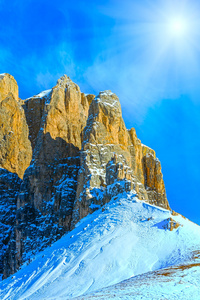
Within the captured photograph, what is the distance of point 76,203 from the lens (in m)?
67.8

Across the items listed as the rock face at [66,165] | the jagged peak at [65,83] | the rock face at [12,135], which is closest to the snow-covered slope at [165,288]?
the rock face at [66,165]

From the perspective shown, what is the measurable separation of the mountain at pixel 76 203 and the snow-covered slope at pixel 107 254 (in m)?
0.09

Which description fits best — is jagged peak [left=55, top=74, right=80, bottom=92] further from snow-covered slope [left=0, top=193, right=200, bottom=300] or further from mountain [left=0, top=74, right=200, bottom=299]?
snow-covered slope [left=0, top=193, right=200, bottom=300]

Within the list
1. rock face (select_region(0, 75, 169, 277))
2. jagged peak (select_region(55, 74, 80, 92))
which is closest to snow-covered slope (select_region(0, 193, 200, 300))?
rock face (select_region(0, 75, 169, 277))

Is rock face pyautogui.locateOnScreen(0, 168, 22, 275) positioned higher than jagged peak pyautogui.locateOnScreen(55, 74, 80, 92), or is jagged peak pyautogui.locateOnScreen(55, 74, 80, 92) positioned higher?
jagged peak pyautogui.locateOnScreen(55, 74, 80, 92)

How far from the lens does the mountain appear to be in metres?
31.5

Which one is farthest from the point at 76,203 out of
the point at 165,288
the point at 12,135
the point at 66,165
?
the point at 165,288

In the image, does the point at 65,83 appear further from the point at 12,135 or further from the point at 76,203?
the point at 76,203

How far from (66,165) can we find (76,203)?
17703mm

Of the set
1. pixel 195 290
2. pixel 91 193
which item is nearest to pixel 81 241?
pixel 195 290

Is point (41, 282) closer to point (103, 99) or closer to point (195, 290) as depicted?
point (195, 290)

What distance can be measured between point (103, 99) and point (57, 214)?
1114 inches

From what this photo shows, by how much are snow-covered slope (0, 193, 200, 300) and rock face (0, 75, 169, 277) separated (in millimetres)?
10958

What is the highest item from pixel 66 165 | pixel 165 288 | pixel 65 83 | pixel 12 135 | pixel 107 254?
pixel 65 83
